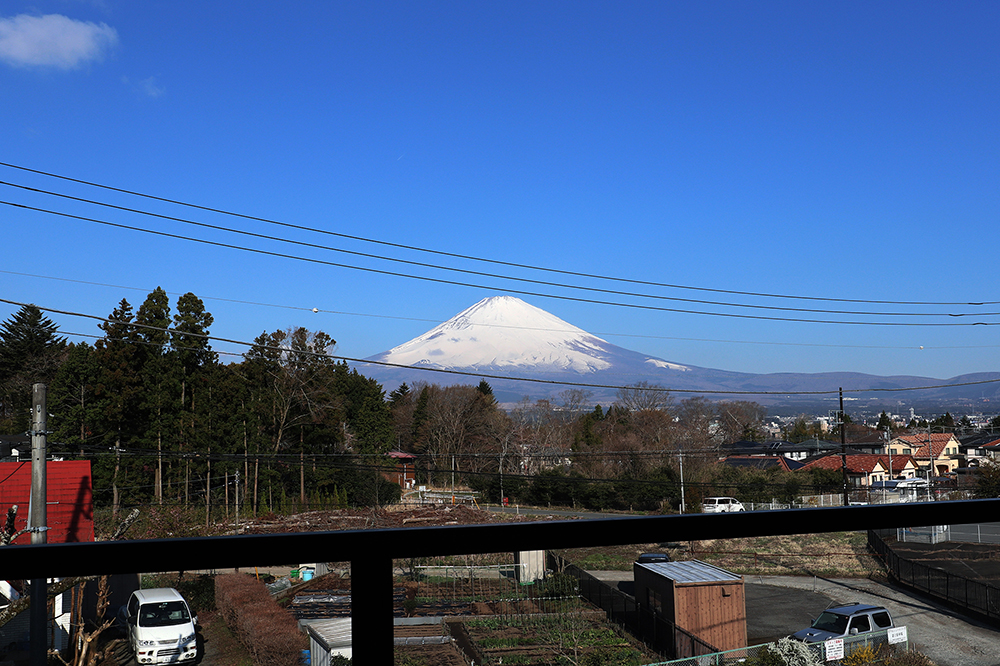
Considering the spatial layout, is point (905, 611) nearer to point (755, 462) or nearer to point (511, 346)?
point (755, 462)

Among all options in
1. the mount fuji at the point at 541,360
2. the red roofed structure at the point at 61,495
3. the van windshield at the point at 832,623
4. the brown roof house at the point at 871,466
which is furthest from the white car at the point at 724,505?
the mount fuji at the point at 541,360

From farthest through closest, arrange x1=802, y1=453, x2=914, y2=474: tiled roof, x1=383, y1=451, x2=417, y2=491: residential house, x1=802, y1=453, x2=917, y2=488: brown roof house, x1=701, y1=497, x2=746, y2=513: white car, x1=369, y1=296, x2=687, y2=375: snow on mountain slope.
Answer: x1=369, y1=296, x2=687, y2=375: snow on mountain slope → x1=802, y1=453, x2=917, y2=488: brown roof house → x1=802, y1=453, x2=914, y2=474: tiled roof → x1=383, y1=451, x2=417, y2=491: residential house → x1=701, y1=497, x2=746, y2=513: white car

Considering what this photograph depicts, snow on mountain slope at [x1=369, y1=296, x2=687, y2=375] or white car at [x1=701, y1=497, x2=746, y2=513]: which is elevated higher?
snow on mountain slope at [x1=369, y1=296, x2=687, y2=375]

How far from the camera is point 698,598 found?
93 centimetres

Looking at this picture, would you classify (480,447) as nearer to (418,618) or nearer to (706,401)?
(706,401)

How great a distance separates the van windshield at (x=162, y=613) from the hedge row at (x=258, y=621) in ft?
0.13

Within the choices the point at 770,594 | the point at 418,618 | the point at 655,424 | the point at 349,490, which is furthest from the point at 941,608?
the point at 655,424

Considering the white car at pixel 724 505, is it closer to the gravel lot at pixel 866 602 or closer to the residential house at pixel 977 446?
the gravel lot at pixel 866 602

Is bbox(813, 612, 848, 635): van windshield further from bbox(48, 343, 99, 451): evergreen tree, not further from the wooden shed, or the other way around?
bbox(48, 343, 99, 451): evergreen tree

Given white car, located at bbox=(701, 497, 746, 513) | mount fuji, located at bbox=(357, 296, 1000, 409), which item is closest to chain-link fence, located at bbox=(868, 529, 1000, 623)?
white car, located at bbox=(701, 497, 746, 513)

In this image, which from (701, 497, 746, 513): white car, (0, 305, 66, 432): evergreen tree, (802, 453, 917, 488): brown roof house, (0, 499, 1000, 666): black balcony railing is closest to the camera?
(0, 499, 1000, 666): black balcony railing

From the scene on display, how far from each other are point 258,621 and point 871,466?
118ft

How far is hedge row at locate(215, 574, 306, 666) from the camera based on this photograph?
0.79 metres

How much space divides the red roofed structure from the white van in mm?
10220
